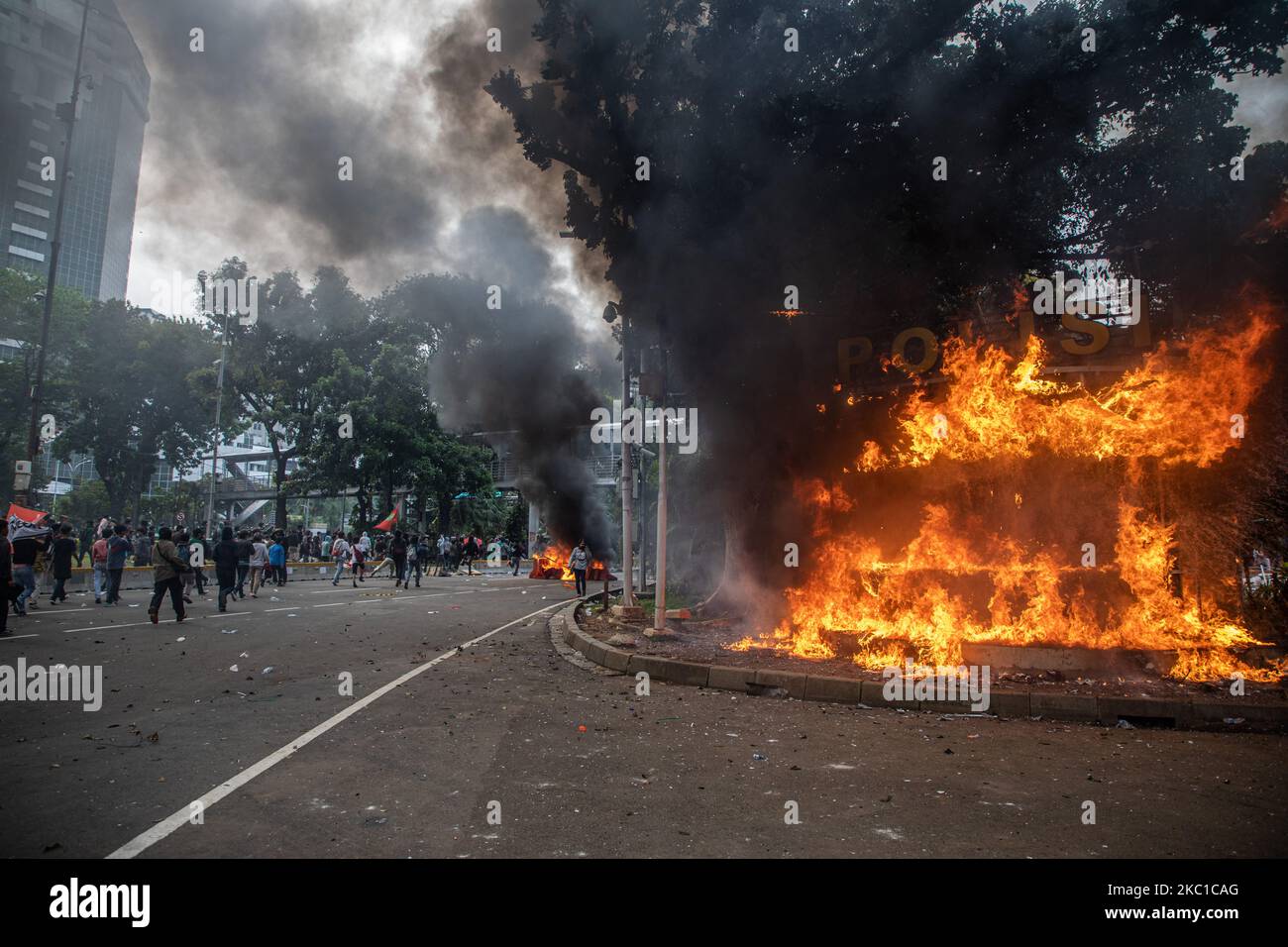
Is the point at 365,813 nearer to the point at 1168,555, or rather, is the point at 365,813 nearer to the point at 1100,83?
the point at 1168,555

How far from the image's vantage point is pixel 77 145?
286 ft

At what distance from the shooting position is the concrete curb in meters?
6.26

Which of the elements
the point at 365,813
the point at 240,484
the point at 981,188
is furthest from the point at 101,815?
the point at 240,484

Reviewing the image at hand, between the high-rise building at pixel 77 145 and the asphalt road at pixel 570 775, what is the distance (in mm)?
74620

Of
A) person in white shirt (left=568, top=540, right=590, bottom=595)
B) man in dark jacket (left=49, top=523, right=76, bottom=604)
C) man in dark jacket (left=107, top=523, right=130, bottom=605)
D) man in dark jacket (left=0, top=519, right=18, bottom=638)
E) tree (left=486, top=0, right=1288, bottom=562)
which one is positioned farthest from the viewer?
person in white shirt (left=568, top=540, right=590, bottom=595)

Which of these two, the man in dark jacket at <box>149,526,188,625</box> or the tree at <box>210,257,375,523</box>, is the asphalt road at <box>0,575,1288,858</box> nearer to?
the man in dark jacket at <box>149,526,188,625</box>

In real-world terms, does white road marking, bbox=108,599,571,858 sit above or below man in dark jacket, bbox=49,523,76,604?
Result: below

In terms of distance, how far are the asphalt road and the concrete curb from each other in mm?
251

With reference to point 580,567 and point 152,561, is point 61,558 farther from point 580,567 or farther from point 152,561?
point 580,567

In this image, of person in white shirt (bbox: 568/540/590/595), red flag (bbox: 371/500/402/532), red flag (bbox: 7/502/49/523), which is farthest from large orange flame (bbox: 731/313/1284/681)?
red flag (bbox: 371/500/402/532)

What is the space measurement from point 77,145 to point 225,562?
103 m

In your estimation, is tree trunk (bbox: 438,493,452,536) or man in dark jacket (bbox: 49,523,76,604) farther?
tree trunk (bbox: 438,493,452,536)

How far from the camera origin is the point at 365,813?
3836 millimetres
